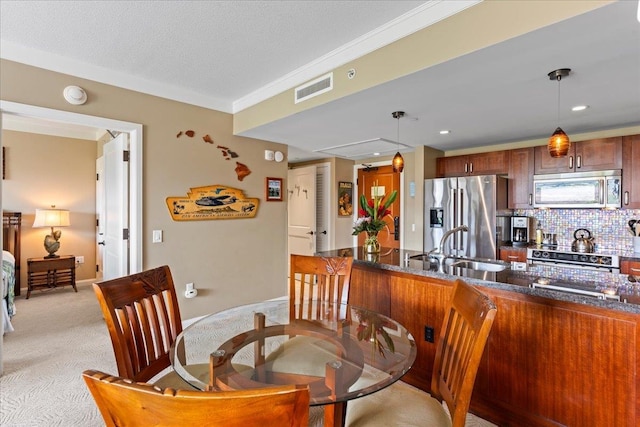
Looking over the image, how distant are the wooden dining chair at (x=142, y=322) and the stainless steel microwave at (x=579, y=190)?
4.21 meters

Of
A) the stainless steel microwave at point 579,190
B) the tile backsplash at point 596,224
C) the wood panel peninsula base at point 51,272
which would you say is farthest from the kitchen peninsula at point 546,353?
the wood panel peninsula base at point 51,272

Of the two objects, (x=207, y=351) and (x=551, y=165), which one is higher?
(x=551, y=165)

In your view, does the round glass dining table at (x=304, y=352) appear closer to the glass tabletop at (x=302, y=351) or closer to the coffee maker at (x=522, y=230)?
the glass tabletop at (x=302, y=351)

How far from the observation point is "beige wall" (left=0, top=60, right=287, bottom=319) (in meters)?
2.80

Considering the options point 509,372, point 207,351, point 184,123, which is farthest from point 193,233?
point 509,372

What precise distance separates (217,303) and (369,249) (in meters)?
1.98

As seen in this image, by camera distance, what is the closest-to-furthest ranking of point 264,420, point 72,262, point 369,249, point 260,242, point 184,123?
point 264,420 < point 369,249 < point 184,123 < point 260,242 < point 72,262

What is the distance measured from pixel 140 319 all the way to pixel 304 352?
819 mm

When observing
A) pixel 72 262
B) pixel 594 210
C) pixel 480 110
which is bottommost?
pixel 72 262

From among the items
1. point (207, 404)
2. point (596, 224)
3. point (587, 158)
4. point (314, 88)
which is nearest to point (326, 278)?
point (314, 88)

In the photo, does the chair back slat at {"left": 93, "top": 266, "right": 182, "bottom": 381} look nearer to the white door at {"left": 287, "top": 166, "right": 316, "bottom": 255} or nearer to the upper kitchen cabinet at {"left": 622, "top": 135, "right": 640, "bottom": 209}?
the white door at {"left": 287, "top": 166, "right": 316, "bottom": 255}

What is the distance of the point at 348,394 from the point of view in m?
1.14

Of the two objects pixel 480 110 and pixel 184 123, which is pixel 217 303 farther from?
pixel 480 110

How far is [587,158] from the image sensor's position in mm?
3668
